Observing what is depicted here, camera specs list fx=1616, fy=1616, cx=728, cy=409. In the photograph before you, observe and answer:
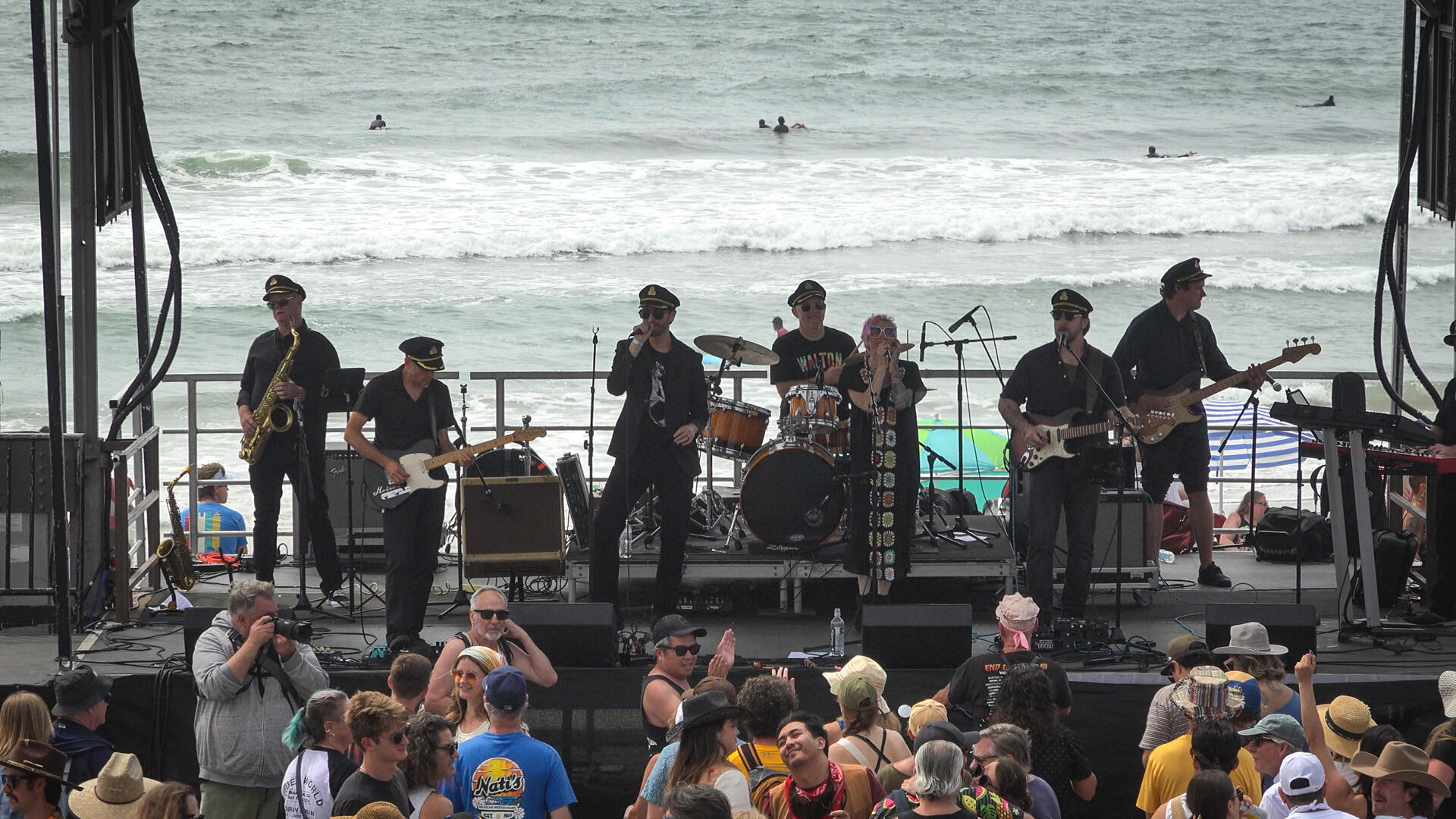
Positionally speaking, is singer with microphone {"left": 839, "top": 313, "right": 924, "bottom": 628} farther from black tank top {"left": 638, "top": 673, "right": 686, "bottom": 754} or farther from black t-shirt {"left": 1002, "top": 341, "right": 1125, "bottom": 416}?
black tank top {"left": 638, "top": 673, "right": 686, "bottom": 754}

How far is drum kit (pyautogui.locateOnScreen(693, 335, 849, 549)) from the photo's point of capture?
8.87 meters

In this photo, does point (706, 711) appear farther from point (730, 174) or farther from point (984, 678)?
point (730, 174)

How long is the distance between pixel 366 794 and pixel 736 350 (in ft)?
15.7

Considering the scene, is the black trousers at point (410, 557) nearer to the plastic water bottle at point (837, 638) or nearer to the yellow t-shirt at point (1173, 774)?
the plastic water bottle at point (837, 638)

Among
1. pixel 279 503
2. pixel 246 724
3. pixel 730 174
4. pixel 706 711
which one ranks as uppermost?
pixel 730 174

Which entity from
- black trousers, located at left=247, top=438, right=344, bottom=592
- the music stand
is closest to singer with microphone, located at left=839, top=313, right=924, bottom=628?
the music stand

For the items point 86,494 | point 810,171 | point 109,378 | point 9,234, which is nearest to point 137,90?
point 86,494

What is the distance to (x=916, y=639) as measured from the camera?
764 centimetres

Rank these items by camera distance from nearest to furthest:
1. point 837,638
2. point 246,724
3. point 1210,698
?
point 1210,698 → point 246,724 → point 837,638

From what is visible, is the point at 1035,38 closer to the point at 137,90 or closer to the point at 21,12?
the point at 21,12

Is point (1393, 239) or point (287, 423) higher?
point (1393, 239)

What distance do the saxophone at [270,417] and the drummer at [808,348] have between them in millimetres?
2709

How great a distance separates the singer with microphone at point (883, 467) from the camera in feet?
28.0

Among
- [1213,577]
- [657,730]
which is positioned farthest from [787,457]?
[657,730]
